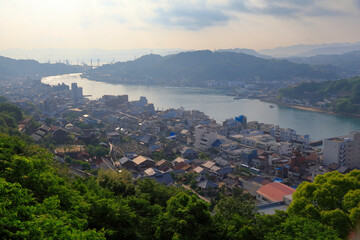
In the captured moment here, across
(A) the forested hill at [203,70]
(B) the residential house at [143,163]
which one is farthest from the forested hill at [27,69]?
(B) the residential house at [143,163]

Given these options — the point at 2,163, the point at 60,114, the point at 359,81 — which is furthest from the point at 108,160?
the point at 359,81

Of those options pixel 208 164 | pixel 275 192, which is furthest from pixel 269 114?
pixel 275 192

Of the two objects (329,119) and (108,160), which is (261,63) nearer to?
(329,119)

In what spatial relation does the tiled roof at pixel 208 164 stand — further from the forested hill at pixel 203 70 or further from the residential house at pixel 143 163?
the forested hill at pixel 203 70

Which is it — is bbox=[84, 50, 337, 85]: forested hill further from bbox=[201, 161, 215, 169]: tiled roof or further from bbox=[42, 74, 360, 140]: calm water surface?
bbox=[201, 161, 215, 169]: tiled roof

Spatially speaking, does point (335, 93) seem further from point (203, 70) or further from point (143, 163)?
point (203, 70)
